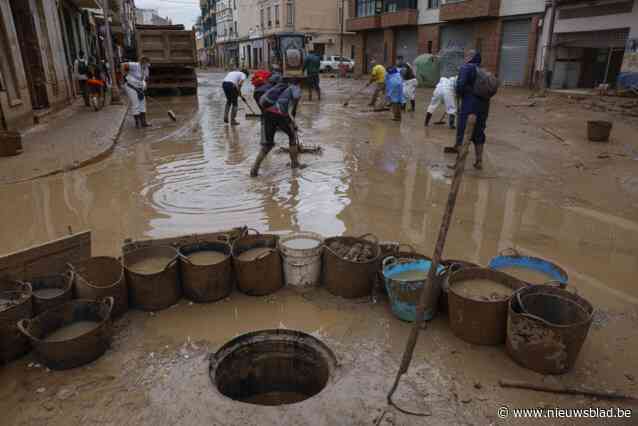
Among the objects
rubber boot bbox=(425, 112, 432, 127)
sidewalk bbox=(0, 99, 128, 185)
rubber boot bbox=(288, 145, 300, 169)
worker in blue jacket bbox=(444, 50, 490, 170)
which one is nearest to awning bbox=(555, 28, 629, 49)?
rubber boot bbox=(425, 112, 432, 127)

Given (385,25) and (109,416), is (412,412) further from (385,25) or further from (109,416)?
(385,25)

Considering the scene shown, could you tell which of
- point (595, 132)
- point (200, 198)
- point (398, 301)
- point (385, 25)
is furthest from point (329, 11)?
point (398, 301)

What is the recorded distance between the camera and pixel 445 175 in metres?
7.21

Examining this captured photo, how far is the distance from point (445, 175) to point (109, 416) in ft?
19.4

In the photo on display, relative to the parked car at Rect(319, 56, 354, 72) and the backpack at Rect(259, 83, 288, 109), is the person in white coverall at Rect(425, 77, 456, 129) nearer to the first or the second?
the backpack at Rect(259, 83, 288, 109)

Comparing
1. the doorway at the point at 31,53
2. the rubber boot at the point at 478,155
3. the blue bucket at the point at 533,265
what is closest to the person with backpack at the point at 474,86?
the rubber boot at the point at 478,155

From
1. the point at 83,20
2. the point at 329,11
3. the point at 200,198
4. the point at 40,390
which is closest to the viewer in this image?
the point at 40,390

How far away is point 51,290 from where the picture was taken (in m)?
3.34

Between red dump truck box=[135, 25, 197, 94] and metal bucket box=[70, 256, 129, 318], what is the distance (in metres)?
14.8

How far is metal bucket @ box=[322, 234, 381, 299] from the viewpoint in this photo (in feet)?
11.8

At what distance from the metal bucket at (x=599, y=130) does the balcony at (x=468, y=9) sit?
16.2 metres

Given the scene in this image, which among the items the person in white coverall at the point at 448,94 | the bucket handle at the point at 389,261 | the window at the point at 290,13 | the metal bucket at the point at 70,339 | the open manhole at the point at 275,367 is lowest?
the open manhole at the point at 275,367

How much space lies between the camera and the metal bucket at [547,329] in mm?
2711

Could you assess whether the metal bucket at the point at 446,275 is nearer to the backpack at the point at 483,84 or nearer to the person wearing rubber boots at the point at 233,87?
the backpack at the point at 483,84
